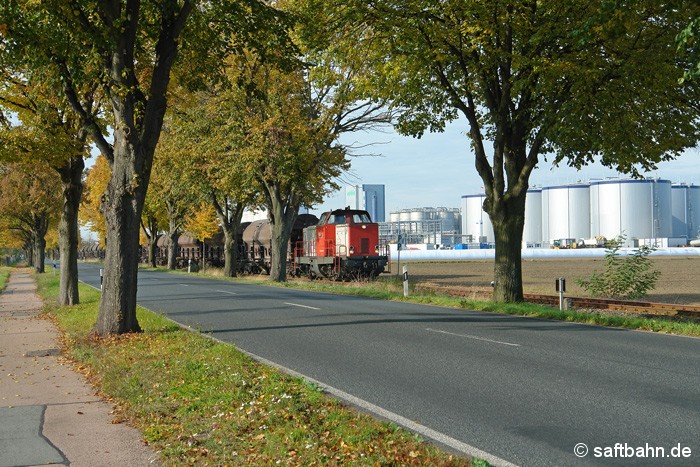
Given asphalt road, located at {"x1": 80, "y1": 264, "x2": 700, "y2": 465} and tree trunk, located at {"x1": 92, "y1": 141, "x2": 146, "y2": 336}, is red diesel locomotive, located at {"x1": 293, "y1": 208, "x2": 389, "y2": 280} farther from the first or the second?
tree trunk, located at {"x1": 92, "y1": 141, "x2": 146, "y2": 336}

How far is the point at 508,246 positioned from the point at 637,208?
14137cm

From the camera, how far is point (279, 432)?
5.96m

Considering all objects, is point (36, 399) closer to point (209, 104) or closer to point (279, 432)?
point (279, 432)

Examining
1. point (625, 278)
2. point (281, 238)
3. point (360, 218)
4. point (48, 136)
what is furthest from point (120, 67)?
point (360, 218)

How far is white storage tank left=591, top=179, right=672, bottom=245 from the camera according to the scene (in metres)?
147

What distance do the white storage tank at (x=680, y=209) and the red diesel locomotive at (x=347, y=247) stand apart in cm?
14314

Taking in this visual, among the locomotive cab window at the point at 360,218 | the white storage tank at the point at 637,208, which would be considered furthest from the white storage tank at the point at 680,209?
the locomotive cab window at the point at 360,218

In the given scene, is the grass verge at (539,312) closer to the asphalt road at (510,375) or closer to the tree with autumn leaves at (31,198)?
the asphalt road at (510,375)

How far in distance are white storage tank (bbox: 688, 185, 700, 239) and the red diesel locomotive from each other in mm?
147712

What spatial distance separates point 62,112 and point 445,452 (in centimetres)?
1689

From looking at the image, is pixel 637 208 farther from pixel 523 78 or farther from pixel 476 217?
pixel 523 78

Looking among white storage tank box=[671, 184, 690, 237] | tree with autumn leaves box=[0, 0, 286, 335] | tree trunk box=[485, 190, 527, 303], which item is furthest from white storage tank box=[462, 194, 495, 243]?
tree with autumn leaves box=[0, 0, 286, 335]

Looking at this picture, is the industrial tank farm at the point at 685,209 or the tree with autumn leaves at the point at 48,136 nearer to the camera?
the tree with autumn leaves at the point at 48,136

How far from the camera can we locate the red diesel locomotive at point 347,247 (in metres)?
32.6
